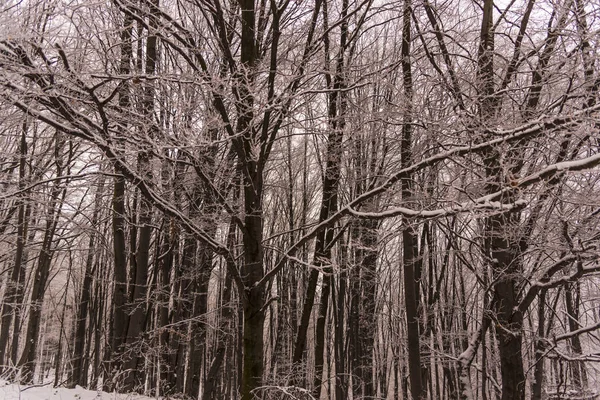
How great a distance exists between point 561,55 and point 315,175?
483 inches

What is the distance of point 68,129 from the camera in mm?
4676

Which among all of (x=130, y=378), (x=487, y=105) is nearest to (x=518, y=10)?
(x=487, y=105)

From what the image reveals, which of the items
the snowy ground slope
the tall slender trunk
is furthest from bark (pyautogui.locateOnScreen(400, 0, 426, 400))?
the tall slender trunk

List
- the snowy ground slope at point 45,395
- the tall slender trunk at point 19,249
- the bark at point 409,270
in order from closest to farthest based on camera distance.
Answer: the snowy ground slope at point 45,395 < the bark at point 409,270 < the tall slender trunk at point 19,249

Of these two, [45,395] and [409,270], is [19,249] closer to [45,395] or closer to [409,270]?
[45,395]

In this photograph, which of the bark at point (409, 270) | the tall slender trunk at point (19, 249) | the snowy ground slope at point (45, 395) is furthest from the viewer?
the tall slender trunk at point (19, 249)

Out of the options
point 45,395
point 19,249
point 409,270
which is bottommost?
point 45,395

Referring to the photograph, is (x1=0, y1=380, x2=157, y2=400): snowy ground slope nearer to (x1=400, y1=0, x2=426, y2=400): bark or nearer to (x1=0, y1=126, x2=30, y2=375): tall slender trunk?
(x1=0, y1=126, x2=30, y2=375): tall slender trunk

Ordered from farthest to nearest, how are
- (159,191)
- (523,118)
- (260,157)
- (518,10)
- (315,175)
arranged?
1. (315,175)
2. (159,191)
3. (518,10)
4. (260,157)
5. (523,118)

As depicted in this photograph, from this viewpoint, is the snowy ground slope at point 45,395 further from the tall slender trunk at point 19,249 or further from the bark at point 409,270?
the bark at point 409,270

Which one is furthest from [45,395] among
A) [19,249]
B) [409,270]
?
[409,270]

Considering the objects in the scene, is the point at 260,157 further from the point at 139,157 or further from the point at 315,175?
the point at 315,175

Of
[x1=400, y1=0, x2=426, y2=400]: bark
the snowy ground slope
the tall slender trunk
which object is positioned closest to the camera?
the snowy ground slope

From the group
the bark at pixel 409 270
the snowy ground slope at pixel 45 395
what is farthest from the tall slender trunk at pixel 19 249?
the bark at pixel 409 270
